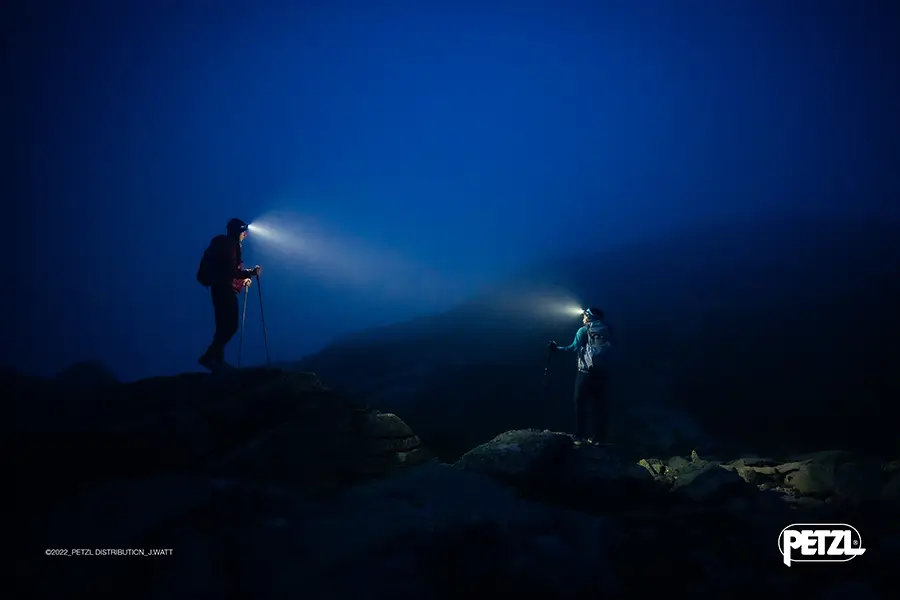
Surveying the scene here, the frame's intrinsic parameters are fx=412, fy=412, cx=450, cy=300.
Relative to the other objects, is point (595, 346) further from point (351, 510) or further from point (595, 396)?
point (351, 510)

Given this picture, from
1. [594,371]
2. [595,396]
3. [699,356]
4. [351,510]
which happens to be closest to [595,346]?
[594,371]

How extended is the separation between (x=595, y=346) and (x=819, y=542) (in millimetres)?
6157

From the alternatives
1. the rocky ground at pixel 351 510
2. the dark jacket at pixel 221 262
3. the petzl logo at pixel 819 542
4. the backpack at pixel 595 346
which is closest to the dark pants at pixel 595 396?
the backpack at pixel 595 346

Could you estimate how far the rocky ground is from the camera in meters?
4.34

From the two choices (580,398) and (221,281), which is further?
(580,398)

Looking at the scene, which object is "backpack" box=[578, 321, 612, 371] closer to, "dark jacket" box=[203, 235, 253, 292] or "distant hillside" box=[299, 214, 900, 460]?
"distant hillside" box=[299, 214, 900, 460]

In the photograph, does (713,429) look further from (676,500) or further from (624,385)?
(676,500)

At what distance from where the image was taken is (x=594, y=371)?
11383 millimetres

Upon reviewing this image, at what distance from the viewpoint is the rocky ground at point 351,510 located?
14.2 feet

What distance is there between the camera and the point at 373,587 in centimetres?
421

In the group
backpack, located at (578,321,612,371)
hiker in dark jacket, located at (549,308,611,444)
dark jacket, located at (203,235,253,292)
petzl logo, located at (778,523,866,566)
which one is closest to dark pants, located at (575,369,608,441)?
hiker in dark jacket, located at (549,308,611,444)

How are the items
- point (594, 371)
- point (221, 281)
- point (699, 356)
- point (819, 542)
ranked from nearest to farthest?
point (819, 542)
point (221, 281)
point (594, 371)
point (699, 356)

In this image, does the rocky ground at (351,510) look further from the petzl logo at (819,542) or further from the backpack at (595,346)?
the backpack at (595,346)

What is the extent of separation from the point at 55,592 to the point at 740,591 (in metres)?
6.83
